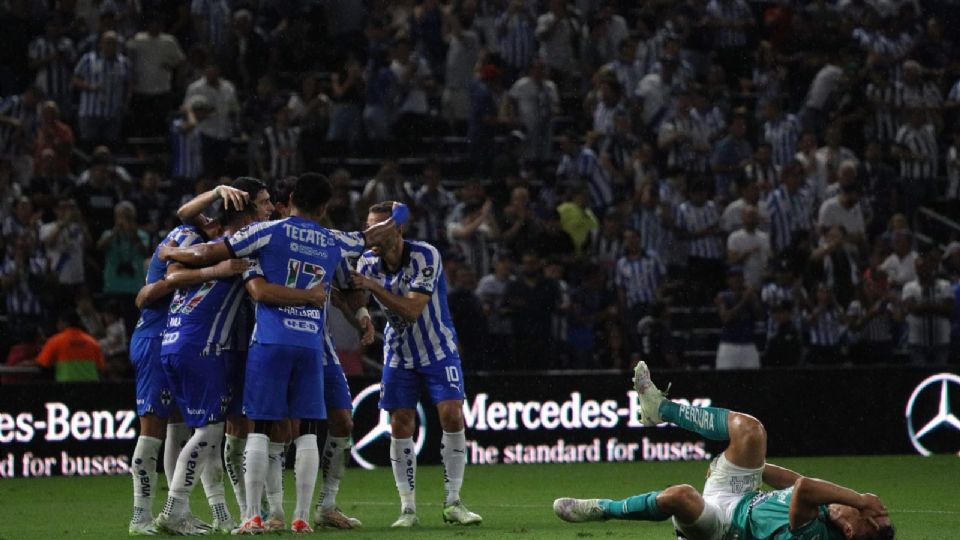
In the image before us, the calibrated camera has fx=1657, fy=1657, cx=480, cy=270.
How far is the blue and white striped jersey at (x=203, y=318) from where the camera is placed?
11.4 metres

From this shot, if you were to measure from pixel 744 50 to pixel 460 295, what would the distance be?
30.1 feet

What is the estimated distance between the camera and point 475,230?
2175 centimetres

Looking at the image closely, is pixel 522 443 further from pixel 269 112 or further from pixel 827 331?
pixel 269 112

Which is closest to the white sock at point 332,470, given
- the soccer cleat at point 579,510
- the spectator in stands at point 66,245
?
the soccer cleat at point 579,510

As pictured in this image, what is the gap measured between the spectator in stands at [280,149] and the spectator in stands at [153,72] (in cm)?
220

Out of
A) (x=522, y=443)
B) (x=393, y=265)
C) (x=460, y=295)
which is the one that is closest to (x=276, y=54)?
(x=460, y=295)

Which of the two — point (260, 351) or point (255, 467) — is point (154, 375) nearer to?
point (260, 351)

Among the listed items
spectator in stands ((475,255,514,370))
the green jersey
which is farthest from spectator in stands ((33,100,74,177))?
the green jersey

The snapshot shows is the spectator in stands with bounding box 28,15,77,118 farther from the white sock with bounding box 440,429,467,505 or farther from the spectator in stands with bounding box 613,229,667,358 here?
the white sock with bounding box 440,429,467,505

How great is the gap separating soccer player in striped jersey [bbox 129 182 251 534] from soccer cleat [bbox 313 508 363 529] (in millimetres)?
1134

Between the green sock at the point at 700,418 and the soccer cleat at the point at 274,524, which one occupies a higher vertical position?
the green sock at the point at 700,418

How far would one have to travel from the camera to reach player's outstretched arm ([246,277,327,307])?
1103cm

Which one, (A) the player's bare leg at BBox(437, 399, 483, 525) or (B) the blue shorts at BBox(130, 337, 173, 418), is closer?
(B) the blue shorts at BBox(130, 337, 173, 418)

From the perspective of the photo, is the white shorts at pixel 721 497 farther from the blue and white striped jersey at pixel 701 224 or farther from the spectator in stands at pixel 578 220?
the blue and white striped jersey at pixel 701 224
